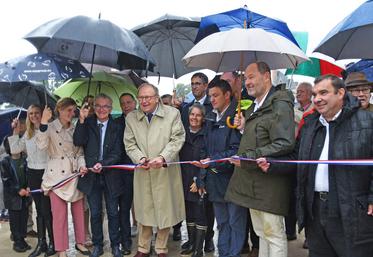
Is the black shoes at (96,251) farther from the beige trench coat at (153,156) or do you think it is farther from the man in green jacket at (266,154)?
the man in green jacket at (266,154)

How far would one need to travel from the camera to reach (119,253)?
4812mm

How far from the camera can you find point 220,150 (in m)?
4.22

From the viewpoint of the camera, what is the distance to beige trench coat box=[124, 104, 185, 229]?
4535mm

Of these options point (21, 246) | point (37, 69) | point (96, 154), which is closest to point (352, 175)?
point (96, 154)

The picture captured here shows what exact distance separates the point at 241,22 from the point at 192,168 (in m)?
2.01

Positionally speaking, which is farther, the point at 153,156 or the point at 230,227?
the point at 153,156

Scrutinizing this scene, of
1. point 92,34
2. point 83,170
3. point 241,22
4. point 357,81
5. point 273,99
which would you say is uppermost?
point 241,22

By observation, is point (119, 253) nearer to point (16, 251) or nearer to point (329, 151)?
point (16, 251)

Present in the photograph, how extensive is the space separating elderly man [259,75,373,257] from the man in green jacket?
221 mm

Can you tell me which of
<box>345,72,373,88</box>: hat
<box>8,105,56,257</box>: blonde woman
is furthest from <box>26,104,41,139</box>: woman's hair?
<box>345,72,373,88</box>: hat

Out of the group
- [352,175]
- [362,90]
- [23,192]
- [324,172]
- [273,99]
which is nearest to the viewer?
[352,175]

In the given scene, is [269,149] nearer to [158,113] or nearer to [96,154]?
[158,113]

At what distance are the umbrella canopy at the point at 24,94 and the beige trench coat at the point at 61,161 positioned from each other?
2.19 ft

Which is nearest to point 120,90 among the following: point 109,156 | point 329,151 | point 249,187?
point 109,156
